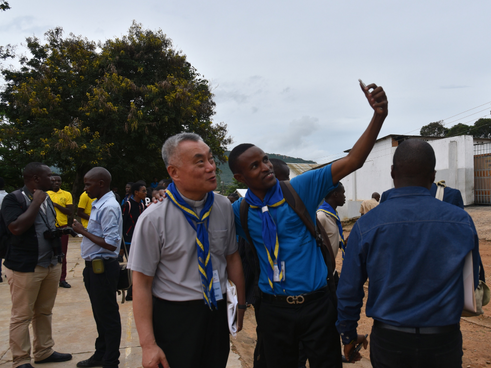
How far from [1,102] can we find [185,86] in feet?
32.7

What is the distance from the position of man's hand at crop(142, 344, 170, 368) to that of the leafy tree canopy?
15747 millimetres

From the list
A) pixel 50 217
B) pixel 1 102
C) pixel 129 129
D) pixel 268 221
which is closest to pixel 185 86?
pixel 129 129

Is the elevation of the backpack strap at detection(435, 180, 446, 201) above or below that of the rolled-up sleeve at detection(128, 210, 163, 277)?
above

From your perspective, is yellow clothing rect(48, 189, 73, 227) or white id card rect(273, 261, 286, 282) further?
yellow clothing rect(48, 189, 73, 227)

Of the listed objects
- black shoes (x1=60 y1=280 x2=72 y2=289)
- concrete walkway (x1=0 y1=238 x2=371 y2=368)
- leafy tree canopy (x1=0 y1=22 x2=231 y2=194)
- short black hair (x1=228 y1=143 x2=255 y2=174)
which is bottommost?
concrete walkway (x1=0 y1=238 x2=371 y2=368)

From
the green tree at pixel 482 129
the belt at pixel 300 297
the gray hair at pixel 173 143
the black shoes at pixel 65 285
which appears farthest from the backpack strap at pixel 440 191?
the green tree at pixel 482 129

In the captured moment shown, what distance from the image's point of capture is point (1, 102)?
19375 mm

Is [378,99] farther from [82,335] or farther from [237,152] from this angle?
[82,335]

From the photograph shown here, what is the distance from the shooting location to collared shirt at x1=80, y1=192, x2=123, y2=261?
3684 millimetres

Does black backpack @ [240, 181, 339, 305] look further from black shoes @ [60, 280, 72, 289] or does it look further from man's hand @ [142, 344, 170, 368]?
black shoes @ [60, 280, 72, 289]

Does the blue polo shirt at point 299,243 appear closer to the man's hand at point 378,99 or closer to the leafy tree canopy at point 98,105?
the man's hand at point 378,99

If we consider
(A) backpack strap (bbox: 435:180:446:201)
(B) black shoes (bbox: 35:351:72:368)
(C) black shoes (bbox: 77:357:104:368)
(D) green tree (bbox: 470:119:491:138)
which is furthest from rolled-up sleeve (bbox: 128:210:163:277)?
(D) green tree (bbox: 470:119:491:138)

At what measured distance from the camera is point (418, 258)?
6.21ft

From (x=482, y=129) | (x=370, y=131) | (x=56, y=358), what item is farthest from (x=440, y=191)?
(x=482, y=129)
